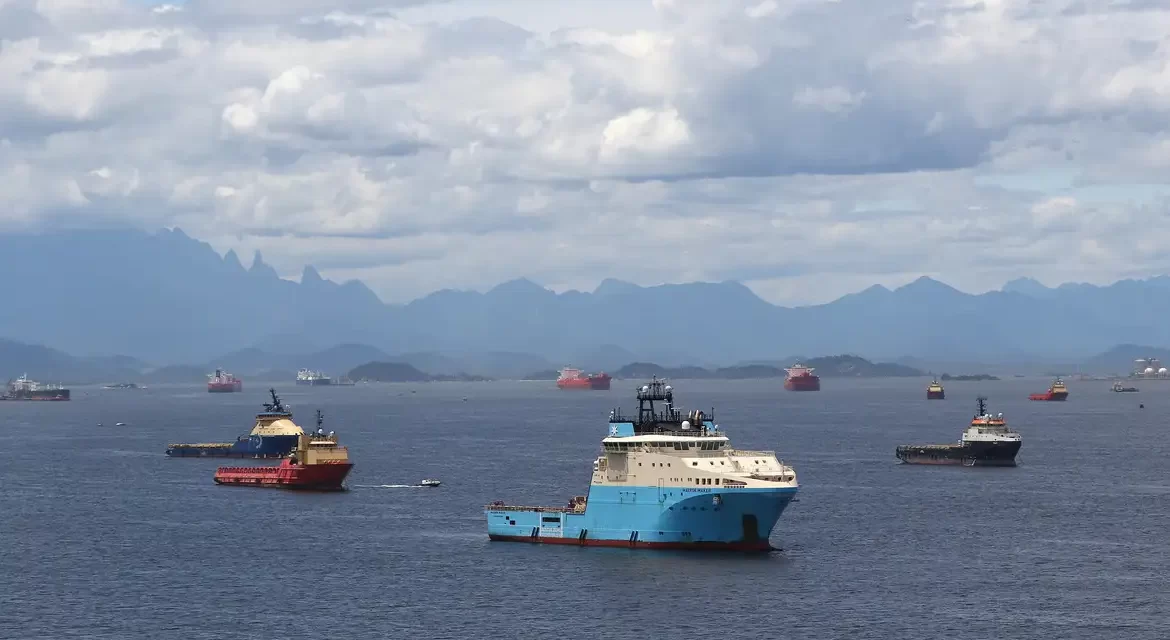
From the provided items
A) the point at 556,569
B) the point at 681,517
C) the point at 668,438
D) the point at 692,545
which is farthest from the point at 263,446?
the point at 681,517

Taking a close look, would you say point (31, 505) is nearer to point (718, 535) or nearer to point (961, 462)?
point (718, 535)

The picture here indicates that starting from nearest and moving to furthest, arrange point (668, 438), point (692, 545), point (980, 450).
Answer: point (692, 545)
point (668, 438)
point (980, 450)

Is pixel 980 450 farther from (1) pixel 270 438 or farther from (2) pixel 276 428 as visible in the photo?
(1) pixel 270 438

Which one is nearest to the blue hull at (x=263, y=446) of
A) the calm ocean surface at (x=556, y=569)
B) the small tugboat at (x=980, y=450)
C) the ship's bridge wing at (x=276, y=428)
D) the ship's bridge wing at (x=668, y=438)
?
the ship's bridge wing at (x=276, y=428)

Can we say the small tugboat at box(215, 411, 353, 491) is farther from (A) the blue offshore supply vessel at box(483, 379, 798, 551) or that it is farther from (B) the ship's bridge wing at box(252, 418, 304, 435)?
(A) the blue offshore supply vessel at box(483, 379, 798, 551)

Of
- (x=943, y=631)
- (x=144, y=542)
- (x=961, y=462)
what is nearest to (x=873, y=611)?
(x=943, y=631)

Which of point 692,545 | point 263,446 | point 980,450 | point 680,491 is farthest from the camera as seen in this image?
point 263,446
